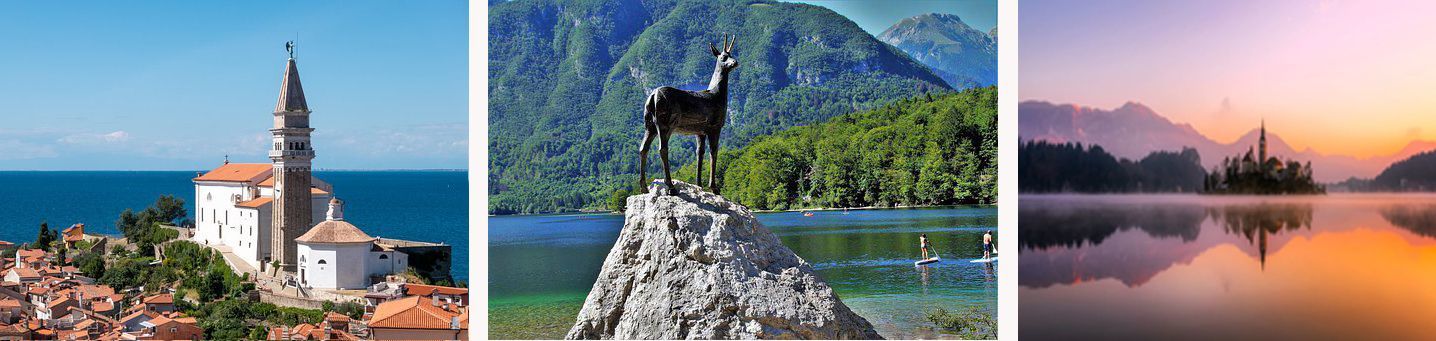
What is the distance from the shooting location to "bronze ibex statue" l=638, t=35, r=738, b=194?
567 cm

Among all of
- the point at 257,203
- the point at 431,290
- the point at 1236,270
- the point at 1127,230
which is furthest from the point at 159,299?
the point at 1236,270

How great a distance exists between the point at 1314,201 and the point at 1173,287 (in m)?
1.01

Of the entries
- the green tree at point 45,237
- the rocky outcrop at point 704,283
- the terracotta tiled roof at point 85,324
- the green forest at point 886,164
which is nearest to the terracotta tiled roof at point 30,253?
the green tree at point 45,237

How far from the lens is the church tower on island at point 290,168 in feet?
41.1

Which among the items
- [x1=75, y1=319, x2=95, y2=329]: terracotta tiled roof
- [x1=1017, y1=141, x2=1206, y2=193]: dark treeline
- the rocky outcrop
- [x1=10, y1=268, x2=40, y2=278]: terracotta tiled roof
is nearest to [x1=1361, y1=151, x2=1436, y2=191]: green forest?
[x1=1017, y1=141, x2=1206, y2=193]: dark treeline

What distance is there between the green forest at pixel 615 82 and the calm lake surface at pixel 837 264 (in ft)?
3.68

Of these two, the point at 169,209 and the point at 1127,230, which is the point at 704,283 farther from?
the point at 169,209

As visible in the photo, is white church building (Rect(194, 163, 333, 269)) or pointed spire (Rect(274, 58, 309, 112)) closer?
pointed spire (Rect(274, 58, 309, 112))

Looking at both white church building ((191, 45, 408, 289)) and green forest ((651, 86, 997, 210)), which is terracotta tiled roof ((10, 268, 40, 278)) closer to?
white church building ((191, 45, 408, 289))

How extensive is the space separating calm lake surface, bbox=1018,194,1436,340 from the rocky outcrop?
1619mm

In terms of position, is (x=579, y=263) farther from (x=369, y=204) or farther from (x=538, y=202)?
(x=369, y=204)

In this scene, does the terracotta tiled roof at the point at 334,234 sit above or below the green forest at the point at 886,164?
below

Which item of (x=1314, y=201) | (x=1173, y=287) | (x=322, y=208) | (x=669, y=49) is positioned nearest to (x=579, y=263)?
(x=669, y=49)

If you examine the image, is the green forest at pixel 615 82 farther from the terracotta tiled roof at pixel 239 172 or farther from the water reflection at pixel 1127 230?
the water reflection at pixel 1127 230
